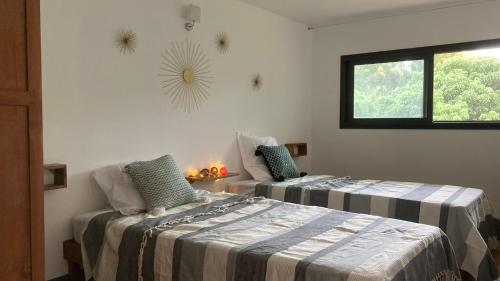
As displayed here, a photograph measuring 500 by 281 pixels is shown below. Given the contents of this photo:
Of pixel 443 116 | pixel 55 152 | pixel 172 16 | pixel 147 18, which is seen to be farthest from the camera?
pixel 443 116

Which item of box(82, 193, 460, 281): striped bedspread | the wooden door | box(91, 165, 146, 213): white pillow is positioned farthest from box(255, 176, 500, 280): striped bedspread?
the wooden door

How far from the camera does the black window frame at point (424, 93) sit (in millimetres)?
3771

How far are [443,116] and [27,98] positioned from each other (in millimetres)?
3770

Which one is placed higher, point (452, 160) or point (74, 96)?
point (74, 96)

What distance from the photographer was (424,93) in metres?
4.05

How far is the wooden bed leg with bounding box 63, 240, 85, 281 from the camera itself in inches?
93.4

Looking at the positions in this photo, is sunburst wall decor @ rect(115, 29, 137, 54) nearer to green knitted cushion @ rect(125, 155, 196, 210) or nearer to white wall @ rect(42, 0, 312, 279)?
white wall @ rect(42, 0, 312, 279)

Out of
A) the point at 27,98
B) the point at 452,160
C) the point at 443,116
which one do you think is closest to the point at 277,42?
the point at 443,116

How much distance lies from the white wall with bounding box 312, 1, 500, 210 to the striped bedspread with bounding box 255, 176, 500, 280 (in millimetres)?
778

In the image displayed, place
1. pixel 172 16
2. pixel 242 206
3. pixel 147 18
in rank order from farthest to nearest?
pixel 172 16 < pixel 147 18 < pixel 242 206

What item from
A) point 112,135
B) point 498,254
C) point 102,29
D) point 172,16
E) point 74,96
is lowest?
point 498,254

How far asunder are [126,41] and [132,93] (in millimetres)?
357

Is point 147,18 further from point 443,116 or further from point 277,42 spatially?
point 443,116

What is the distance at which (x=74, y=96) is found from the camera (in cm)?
246
